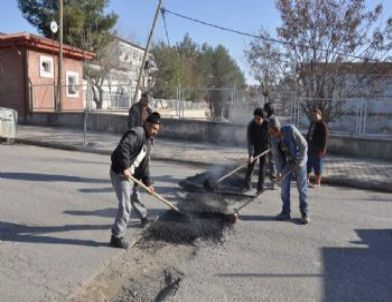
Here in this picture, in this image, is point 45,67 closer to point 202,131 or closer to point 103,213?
point 202,131

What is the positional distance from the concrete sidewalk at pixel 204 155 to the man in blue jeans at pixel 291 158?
3.46 metres

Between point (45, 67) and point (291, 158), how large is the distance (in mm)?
17387

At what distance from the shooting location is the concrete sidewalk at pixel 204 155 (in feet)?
30.6

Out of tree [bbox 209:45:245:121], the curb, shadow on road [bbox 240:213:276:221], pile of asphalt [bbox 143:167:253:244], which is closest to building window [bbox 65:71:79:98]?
the curb

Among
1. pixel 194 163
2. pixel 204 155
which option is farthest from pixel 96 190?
pixel 204 155

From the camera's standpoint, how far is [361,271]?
4.46 metres

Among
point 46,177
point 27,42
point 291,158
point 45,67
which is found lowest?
point 46,177

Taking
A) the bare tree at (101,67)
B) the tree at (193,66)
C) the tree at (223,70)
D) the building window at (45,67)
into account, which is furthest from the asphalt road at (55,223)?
the tree at (223,70)

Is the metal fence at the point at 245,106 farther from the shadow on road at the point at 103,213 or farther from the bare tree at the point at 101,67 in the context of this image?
the bare tree at the point at 101,67

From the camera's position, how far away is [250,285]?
405 cm

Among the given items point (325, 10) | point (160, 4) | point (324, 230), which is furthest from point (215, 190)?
point (160, 4)

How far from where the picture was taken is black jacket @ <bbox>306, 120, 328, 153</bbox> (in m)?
8.41

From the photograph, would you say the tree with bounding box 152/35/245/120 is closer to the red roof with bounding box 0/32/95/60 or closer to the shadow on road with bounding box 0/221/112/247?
the red roof with bounding box 0/32/95/60

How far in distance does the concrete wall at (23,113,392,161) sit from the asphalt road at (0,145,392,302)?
4811 mm
